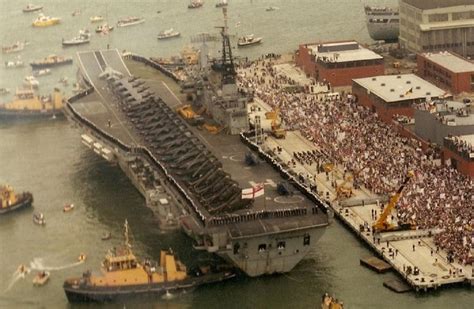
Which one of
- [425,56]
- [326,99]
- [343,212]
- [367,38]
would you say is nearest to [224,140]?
[343,212]

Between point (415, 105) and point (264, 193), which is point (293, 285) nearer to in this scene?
point (264, 193)

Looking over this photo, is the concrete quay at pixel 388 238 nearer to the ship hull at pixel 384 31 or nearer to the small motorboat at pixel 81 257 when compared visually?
the small motorboat at pixel 81 257

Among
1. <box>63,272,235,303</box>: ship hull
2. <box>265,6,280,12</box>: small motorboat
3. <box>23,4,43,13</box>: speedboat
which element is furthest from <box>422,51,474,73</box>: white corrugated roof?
<box>23,4,43,13</box>: speedboat

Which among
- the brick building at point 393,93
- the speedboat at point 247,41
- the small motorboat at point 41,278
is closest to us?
the small motorboat at point 41,278

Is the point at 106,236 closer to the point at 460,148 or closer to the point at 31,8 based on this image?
the point at 460,148

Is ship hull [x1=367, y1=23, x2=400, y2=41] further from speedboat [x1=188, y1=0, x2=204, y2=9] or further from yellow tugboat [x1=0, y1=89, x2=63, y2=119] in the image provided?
speedboat [x1=188, y1=0, x2=204, y2=9]

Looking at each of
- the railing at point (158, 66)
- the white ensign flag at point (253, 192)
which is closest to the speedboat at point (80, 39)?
the railing at point (158, 66)
